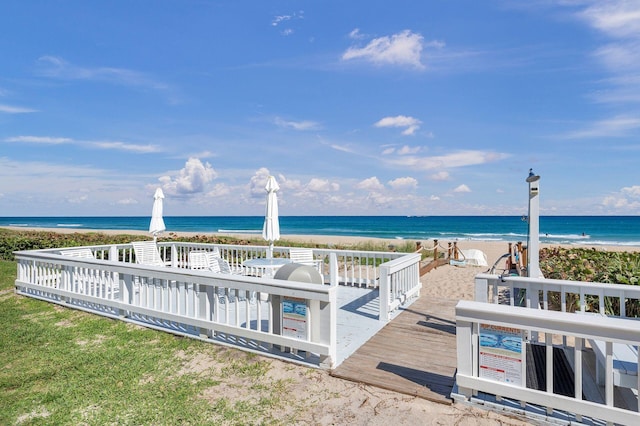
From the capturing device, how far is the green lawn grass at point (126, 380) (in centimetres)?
297

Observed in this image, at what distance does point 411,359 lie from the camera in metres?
3.87

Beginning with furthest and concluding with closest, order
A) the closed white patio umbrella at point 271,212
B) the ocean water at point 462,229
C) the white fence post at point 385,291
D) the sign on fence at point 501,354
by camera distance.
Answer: the ocean water at point 462,229 → the closed white patio umbrella at point 271,212 → the white fence post at point 385,291 → the sign on fence at point 501,354

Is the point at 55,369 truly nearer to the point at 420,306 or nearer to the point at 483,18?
the point at 420,306

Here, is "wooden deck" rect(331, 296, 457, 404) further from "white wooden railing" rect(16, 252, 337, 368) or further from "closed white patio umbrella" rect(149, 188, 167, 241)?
"closed white patio umbrella" rect(149, 188, 167, 241)

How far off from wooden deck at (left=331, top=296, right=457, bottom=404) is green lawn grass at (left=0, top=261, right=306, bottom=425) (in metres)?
0.88

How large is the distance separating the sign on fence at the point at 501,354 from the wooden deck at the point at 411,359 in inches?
19.3

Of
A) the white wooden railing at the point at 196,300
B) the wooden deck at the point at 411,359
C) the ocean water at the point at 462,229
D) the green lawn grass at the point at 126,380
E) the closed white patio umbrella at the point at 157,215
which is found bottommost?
the ocean water at the point at 462,229

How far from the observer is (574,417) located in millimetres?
2559

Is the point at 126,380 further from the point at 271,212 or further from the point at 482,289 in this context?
the point at 482,289

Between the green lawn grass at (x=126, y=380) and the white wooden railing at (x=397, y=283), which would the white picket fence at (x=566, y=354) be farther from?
the white wooden railing at (x=397, y=283)

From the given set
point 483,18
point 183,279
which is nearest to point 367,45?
point 483,18

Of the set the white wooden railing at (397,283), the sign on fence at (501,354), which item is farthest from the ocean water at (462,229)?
the sign on fence at (501,354)

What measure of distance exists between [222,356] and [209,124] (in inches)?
749

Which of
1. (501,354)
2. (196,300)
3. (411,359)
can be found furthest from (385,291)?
(196,300)
